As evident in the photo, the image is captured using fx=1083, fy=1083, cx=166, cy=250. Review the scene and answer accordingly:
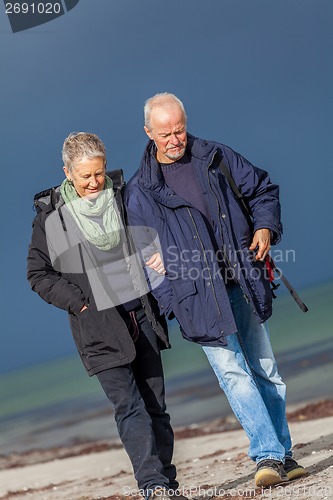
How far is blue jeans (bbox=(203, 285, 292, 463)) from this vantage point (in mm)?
5520

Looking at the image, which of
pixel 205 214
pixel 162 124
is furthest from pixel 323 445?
pixel 162 124

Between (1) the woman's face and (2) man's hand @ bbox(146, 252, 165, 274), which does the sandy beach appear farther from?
(1) the woman's face

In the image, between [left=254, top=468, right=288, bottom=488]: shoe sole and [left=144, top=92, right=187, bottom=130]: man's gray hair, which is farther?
[left=144, top=92, right=187, bottom=130]: man's gray hair

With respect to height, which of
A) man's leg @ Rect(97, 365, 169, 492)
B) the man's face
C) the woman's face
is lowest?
man's leg @ Rect(97, 365, 169, 492)

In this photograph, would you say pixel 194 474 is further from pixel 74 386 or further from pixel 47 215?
pixel 74 386

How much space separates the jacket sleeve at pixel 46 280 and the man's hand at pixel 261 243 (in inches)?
35.8

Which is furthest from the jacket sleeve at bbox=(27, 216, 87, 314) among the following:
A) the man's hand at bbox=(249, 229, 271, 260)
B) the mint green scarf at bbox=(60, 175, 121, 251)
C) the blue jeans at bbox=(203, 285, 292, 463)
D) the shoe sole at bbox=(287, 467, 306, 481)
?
the shoe sole at bbox=(287, 467, 306, 481)

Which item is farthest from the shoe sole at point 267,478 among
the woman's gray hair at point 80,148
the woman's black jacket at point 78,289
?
the woman's gray hair at point 80,148

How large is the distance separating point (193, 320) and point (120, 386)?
0.50 meters

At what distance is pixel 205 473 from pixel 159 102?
271 centimetres

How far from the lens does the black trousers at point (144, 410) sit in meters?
5.36

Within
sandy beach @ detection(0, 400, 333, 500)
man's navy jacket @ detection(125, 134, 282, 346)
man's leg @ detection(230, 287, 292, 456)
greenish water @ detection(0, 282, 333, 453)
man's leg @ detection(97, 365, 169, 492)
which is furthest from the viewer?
greenish water @ detection(0, 282, 333, 453)

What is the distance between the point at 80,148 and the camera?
17.8 feet

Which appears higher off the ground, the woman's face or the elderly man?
the woman's face
